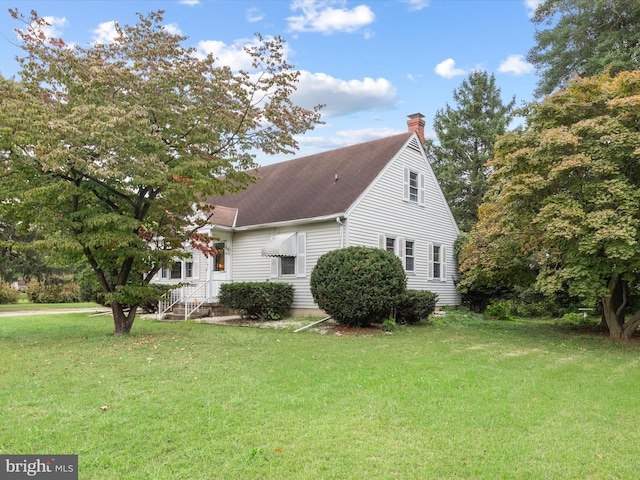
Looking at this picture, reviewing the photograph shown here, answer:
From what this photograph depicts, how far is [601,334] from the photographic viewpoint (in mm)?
13008

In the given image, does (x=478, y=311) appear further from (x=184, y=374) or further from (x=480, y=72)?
(x=480, y=72)

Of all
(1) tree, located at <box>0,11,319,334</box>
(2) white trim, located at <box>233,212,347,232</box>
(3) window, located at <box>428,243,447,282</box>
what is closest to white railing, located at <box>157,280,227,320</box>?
(2) white trim, located at <box>233,212,347,232</box>

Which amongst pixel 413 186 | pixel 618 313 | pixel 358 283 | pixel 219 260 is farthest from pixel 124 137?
pixel 618 313

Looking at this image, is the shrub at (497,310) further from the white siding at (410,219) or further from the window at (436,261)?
the window at (436,261)

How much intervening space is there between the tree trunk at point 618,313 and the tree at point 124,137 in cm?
1004

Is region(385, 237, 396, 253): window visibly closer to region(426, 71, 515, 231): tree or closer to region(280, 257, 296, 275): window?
region(280, 257, 296, 275): window

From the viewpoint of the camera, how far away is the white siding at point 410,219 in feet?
52.9

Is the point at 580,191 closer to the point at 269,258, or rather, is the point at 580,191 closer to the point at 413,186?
the point at 413,186

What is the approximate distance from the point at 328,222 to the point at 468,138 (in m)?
21.3

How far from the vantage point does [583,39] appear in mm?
22969

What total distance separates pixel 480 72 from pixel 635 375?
30083 mm

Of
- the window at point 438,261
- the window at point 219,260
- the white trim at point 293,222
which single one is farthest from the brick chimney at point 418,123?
the window at point 219,260

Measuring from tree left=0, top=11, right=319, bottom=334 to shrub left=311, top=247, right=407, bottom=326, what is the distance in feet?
11.6

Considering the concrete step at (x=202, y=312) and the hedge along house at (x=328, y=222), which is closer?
the hedge along house at (x=328, y=222)
